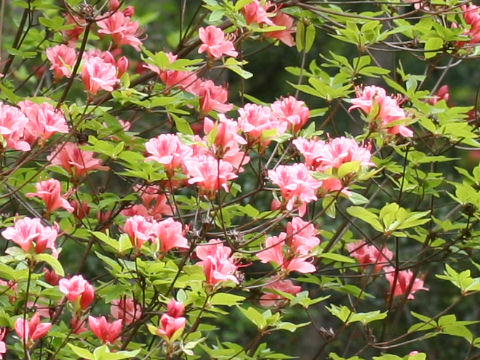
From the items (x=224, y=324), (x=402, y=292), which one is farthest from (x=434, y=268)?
(x=402, y=292)

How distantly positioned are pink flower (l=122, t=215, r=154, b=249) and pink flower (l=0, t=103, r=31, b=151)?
0.89 ft

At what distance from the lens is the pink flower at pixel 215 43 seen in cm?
204

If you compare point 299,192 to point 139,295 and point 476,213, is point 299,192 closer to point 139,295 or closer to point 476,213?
point 139,295

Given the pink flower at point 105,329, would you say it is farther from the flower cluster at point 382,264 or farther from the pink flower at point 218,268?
the flower cluster at point 382,264

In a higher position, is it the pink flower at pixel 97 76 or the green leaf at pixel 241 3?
the green leaf at pixel 241 3

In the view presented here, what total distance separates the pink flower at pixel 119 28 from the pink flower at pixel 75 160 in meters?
→ 0.36

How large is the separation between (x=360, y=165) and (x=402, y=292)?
76 centimetres

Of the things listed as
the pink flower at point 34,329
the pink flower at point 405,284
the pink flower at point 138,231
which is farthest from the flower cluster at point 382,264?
the pink flower at point 34,329

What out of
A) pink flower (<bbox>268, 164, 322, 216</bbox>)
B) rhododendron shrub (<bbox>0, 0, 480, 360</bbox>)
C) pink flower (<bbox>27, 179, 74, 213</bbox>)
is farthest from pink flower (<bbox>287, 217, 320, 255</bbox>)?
pink flower (<bbox>27, 179, 74, 213</bbox>)

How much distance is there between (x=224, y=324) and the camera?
542 cm

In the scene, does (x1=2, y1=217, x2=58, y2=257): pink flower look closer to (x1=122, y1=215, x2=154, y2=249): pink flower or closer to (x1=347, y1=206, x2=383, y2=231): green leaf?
(x1=122, y1=215, x2=154, y2=249): pink flower

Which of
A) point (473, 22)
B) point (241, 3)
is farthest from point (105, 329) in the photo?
point (473, 22)

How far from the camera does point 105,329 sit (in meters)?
1.75

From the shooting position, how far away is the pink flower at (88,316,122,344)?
5.71 feet
